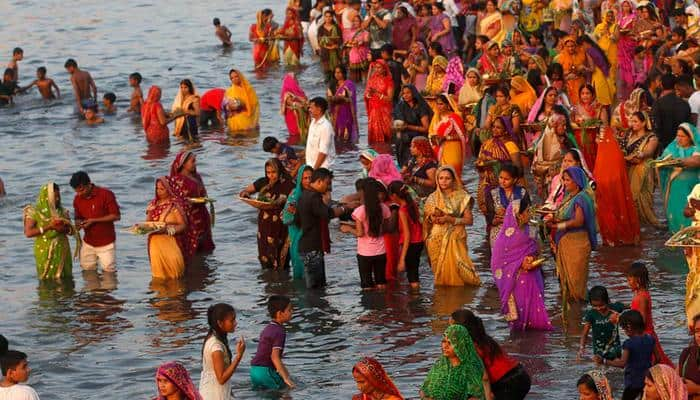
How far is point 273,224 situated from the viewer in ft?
47.2

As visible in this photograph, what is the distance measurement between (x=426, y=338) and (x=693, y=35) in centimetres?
949

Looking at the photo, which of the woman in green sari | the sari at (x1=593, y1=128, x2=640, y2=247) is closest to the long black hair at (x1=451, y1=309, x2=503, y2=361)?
the sari at (x1=593, y1=128, x2=640, y2=247)

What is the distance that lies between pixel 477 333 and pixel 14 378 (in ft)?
8.70

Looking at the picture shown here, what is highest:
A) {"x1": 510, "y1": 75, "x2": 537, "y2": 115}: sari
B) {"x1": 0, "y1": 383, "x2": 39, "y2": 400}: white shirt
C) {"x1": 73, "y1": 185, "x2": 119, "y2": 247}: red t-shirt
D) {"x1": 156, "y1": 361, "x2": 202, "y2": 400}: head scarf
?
{"x1": 510, "y1": 75, "x2": 537, "y2": 115}: sari

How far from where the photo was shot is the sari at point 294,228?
13.7 m

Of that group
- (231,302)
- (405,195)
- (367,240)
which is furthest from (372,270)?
(231,302)

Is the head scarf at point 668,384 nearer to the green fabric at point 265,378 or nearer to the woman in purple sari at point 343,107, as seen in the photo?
the green fabric at point 265,378

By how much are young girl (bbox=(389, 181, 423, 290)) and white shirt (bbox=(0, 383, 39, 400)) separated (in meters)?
4.92

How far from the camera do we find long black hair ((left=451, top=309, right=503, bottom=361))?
9281 millimetres

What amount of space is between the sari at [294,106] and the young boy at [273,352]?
9902mm

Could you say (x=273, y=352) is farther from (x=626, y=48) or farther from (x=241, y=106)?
(x=626, y=48)

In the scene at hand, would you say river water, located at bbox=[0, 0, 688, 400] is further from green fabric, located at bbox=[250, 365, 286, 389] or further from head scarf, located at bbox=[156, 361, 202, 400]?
head scarf, located at bbox=[156, 361, 202, 400]

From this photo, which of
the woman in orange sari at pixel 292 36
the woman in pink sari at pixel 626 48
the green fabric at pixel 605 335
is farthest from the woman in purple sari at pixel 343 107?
the green fabric at pixel 605 335

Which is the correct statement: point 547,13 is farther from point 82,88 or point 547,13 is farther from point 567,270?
point 567,270
